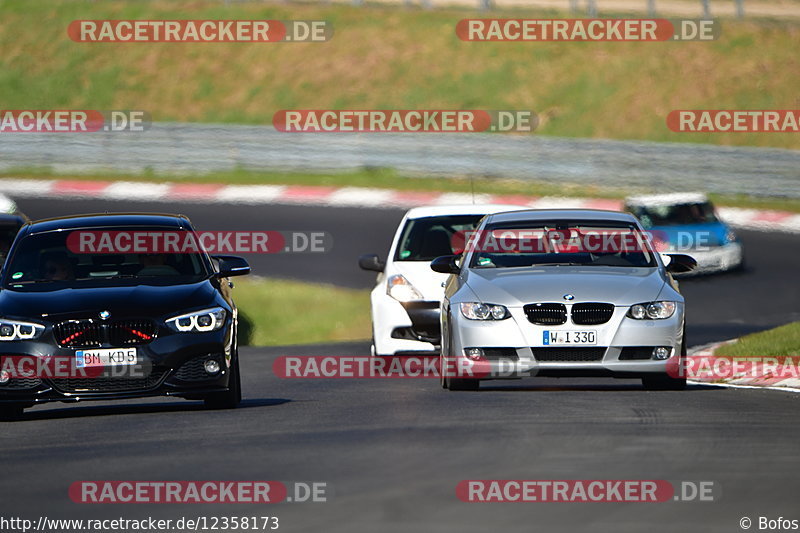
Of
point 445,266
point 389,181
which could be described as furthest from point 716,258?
point 445,266

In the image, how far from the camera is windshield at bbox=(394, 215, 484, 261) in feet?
50.8

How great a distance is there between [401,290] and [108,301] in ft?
13.0

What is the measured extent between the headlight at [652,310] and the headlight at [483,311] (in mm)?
911

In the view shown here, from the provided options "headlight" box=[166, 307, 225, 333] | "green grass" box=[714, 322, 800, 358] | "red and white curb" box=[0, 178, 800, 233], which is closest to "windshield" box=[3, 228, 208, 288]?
"headlight" box=[166, 307, 225, 333]

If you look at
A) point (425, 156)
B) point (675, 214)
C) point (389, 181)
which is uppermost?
point (425, 156)

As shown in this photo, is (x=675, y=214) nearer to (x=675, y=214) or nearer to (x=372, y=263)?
(x=675, y=214)

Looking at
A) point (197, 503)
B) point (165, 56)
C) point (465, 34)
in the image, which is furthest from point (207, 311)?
point (165, 56)

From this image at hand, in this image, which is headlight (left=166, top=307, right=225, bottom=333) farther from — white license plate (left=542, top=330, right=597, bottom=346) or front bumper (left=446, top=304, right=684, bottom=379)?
white license plate (left=542, top=330, right=597, bottom=346)

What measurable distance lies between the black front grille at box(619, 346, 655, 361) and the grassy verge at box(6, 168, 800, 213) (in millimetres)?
17950

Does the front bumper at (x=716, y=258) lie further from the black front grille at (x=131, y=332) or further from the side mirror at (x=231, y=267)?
the black front grille at (x=131, y=332)

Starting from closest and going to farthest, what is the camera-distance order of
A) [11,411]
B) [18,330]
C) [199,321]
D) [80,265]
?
[18,330], [199,321], [11,411], [80,265]

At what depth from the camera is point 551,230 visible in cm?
1336

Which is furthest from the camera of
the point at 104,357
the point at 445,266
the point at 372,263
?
the point at 372,263

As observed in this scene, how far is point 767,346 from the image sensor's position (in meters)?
15.7
